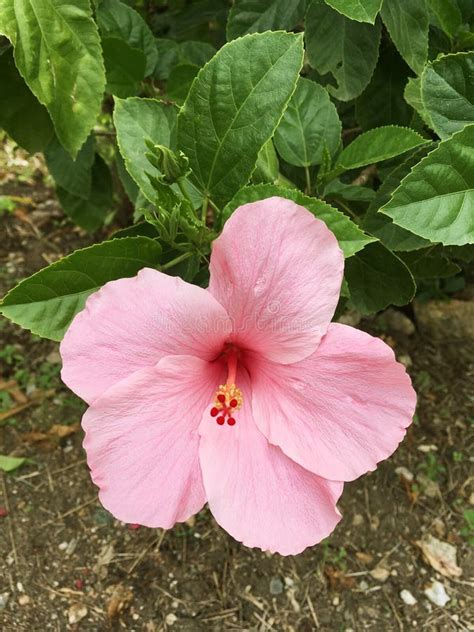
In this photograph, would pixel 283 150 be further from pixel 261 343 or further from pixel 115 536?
pixel 115 536

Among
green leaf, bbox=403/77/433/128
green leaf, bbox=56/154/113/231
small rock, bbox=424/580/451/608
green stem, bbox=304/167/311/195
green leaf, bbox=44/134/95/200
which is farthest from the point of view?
green leaf, bbox=56/154/113/231

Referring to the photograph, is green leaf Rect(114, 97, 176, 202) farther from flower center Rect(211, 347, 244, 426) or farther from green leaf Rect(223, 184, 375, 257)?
flower center Rect(211, 347, 244, 426)

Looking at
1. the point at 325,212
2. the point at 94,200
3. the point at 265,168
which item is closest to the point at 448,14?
the point at 265,168

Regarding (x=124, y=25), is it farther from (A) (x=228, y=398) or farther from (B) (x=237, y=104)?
(A) (x=228, y=398)

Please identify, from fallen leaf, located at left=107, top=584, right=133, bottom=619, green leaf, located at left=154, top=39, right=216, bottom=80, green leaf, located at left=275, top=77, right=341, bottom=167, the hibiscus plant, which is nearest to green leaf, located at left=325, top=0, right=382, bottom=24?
the hibiscus plant

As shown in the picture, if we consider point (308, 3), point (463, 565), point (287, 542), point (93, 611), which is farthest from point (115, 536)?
point (308, 3)

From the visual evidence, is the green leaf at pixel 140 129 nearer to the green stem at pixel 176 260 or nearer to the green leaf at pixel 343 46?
the green stem at pixel 176 260
